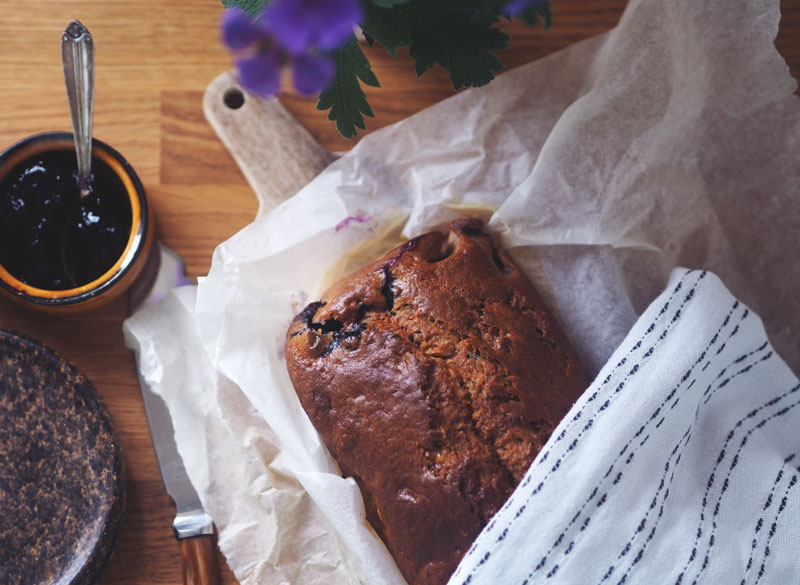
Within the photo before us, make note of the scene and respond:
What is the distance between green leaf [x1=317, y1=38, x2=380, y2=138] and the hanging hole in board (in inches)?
14.9

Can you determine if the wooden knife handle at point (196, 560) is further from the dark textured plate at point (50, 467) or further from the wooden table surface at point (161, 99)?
the wooden table surface at point (161, 99)

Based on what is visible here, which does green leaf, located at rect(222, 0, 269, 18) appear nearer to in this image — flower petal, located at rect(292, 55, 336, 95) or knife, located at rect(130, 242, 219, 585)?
flower petal, located at rect(292, 55, 336, 95)

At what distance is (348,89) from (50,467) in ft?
2.31

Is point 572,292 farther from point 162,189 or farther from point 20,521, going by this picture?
point 20,521

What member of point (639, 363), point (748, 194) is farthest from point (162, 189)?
point (748, 194)

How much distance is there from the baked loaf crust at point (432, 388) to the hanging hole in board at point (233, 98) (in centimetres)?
39

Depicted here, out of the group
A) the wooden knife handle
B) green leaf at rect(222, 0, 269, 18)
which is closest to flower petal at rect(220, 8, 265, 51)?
green leaf at rect(222, 0, 269, 18)

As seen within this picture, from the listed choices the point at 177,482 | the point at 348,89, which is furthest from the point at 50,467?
the point at 348,89

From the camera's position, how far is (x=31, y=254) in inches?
44.4

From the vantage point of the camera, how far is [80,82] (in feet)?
3.60

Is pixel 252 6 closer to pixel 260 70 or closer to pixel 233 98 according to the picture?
pixel 260 70

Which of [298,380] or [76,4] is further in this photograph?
[76,4]

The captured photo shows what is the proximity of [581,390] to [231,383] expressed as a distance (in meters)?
0.50

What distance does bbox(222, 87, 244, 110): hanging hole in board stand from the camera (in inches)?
48.1
